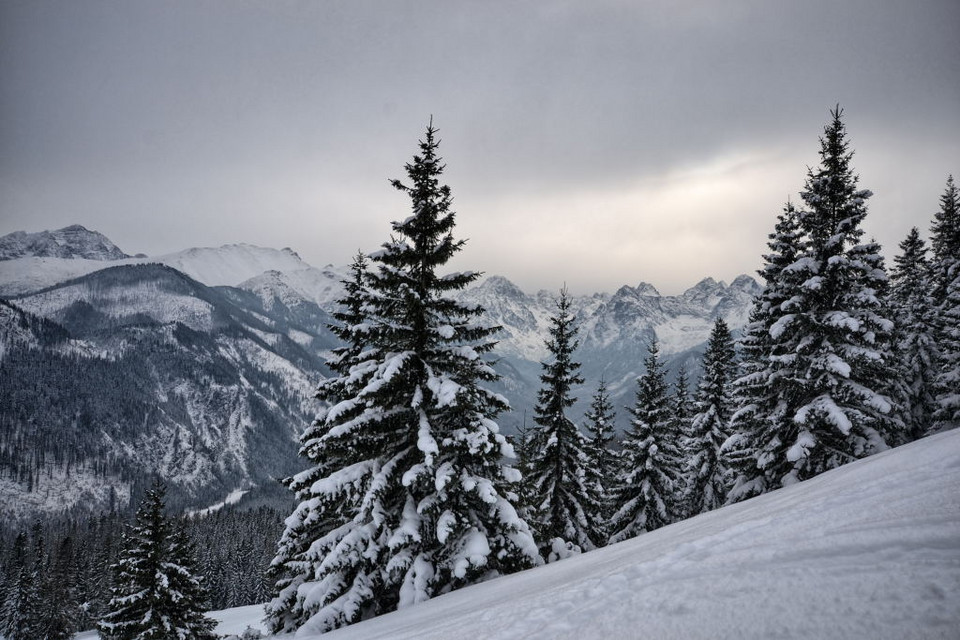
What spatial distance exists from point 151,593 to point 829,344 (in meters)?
27.9

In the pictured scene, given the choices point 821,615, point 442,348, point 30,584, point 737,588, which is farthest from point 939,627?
point 30,584

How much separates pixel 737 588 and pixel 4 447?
915 feet

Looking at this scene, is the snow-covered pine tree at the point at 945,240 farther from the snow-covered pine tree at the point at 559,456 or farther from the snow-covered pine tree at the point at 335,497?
the snow-covered pine tree at the point at 335,497

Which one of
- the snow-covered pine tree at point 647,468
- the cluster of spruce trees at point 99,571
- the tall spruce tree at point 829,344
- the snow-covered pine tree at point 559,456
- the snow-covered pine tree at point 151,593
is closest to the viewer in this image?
the tall spruce tree at point 829,344

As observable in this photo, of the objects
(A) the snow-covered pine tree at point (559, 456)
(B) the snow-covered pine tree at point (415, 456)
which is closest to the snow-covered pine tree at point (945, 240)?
(A) the snow-covered pine tree at point (559, 456)

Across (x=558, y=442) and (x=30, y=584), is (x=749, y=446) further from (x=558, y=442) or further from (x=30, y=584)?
(x=30, y=584)

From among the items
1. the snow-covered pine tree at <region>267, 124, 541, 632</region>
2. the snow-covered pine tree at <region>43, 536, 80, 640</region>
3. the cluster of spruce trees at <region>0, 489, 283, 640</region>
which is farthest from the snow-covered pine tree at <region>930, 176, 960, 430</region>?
the snow-covered pine tree at <region>43, 536, 80, 640</region>

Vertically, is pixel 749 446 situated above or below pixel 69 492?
above

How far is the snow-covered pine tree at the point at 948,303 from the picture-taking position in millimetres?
19047

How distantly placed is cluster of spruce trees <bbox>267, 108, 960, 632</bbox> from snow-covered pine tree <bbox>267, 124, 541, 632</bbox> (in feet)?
0.15

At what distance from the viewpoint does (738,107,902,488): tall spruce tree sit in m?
14.0

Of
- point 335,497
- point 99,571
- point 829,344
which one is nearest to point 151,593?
point 335,497

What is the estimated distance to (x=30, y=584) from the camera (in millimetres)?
50500

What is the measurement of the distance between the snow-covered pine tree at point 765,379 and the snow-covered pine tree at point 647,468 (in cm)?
541
